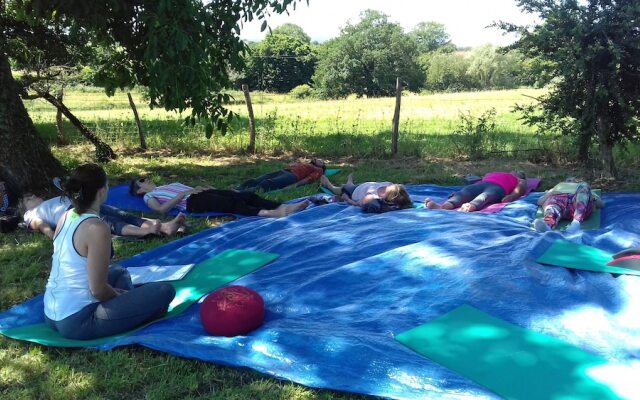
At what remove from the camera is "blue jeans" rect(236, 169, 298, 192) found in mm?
7504

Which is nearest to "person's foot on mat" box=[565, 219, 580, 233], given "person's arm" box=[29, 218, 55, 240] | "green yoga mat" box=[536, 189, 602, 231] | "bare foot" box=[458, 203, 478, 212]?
"green yoga mat" box=[536, 189, 602, 231]

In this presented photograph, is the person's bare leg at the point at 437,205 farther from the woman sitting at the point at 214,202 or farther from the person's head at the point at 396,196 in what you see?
the woman sitting at the point at 214,202

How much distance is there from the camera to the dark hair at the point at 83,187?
309 centimetres

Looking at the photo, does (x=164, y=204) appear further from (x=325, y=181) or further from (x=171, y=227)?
(x=325, y=181)

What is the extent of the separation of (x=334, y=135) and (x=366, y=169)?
111 inches

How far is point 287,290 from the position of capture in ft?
12.2

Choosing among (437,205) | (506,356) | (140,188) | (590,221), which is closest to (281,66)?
(140,188)

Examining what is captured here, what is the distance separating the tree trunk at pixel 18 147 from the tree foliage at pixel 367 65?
172ft

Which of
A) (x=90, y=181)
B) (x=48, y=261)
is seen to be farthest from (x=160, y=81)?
(x=90, y=181)

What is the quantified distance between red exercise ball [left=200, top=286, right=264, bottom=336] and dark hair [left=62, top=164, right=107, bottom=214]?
919mm

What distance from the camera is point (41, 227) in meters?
5.59

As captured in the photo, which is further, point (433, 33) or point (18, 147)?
point (433, 33)

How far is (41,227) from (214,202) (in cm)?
184

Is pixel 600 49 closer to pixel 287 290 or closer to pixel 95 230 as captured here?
pixel 287 290
